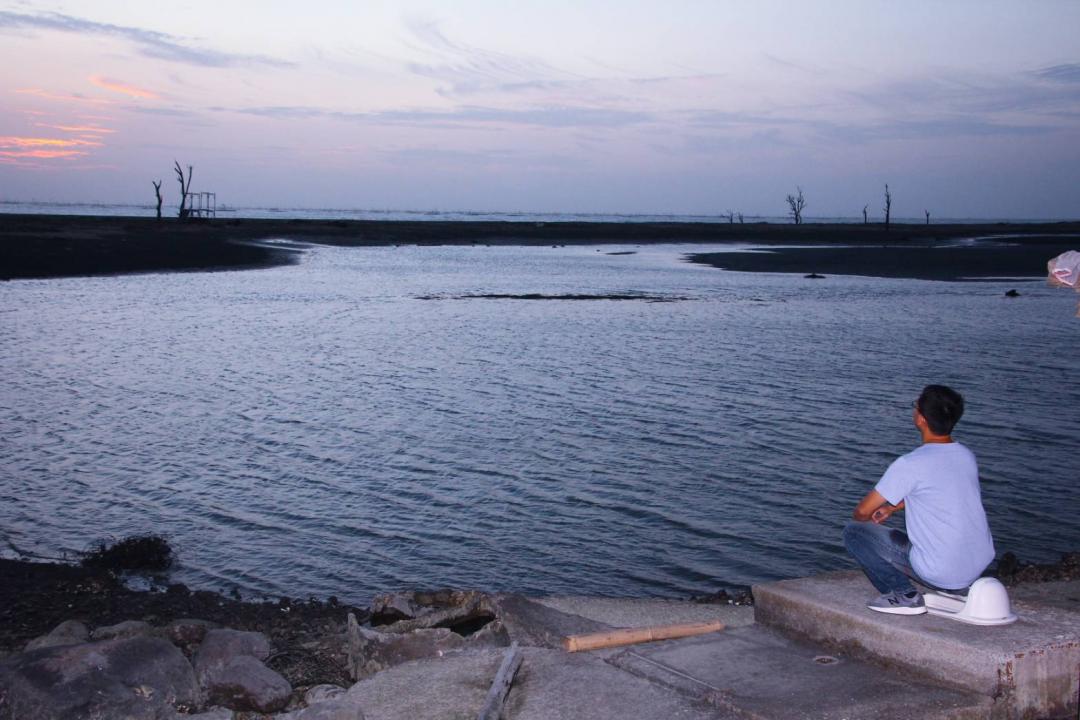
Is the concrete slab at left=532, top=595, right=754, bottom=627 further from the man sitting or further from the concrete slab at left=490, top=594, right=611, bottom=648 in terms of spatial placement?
the man sitting

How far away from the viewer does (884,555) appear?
18.7 feet

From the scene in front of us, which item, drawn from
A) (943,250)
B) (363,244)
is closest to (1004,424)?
(943,250)

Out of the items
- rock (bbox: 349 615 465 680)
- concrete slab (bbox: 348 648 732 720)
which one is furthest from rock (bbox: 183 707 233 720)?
rock (bbox: 349 615 465 680)

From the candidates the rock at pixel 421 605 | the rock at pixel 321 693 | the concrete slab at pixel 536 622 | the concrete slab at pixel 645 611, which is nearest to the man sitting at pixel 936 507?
the concrete slab at pixel 645 611

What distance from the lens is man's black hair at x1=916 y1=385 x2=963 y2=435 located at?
545 cm

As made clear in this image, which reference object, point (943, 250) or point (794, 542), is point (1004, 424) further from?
point (943, 250)

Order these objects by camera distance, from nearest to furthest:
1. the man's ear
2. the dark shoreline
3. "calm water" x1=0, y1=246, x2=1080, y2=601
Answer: the man's ear
"calm water" x1=0, y1=246, x2=1080, y2=601
the dark shoreline

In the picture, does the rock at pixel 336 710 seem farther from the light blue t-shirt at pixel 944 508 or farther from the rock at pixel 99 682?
the light blue t-shirt at pixel 944 508

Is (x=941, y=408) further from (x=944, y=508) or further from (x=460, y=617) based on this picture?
(x=460, y=617)

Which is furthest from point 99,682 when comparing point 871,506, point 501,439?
point 501,439

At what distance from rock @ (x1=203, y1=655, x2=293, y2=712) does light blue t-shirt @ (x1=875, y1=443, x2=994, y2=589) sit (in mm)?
3694

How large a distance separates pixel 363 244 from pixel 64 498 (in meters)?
76.0

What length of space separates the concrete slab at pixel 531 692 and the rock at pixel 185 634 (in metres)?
1.93

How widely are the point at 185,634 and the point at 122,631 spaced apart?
0.47 metres
